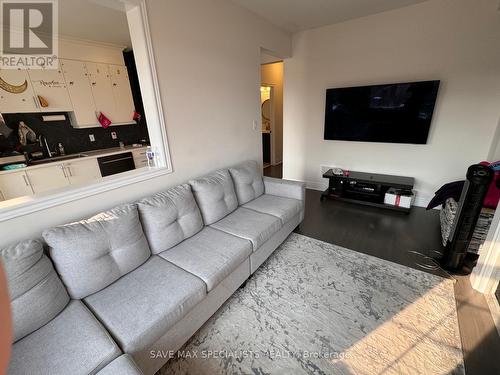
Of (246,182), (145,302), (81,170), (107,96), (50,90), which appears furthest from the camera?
(107,96)

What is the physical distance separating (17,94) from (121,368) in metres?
3.63

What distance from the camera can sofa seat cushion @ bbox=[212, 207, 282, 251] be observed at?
78.3 inches

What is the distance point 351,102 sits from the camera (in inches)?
130

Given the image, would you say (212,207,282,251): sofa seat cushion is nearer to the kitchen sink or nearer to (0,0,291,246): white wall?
(0,0,291,246): white wall

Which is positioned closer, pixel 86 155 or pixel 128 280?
pixel 128 280

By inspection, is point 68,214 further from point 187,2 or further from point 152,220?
point 187,2

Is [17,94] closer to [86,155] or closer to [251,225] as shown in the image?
[86,155]

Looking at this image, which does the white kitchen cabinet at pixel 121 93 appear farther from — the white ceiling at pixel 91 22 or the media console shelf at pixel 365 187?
the media console shelf at pixel 365 187

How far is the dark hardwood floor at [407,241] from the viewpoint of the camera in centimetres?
145

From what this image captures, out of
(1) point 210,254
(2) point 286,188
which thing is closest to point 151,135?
(1) point 210,254

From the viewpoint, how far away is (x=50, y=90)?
3.13m

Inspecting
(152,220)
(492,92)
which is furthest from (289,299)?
(492,92)

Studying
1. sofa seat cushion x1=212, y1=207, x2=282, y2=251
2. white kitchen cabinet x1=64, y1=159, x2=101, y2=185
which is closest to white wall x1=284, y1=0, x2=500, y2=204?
sofa seat cushion x1=212, y1=207, x2=282, y2=251

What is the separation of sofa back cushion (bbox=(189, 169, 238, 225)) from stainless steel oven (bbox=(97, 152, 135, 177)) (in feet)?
7.03
